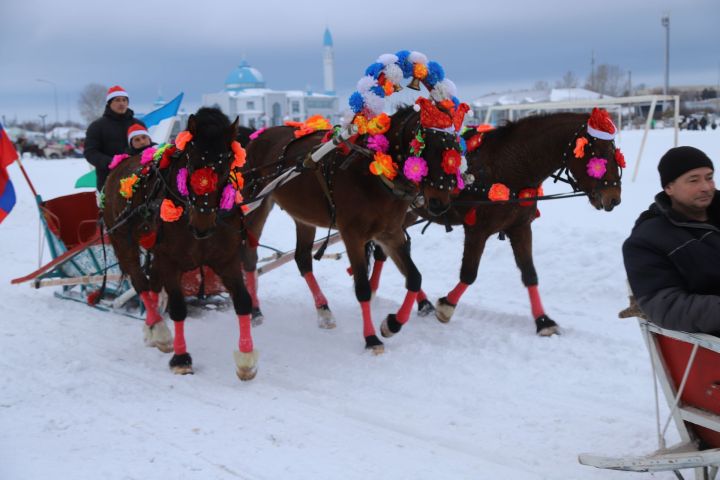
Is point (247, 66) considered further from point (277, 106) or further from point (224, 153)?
point (224, 153)

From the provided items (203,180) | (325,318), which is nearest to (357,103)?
(203,180)

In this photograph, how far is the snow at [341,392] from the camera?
12.8 feet

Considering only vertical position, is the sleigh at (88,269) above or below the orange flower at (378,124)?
below

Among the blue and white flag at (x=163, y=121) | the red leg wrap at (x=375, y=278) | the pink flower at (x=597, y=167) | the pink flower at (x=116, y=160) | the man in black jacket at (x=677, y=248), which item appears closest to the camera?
the man in black jacket at (x=677, y=248)

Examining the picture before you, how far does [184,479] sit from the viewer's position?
371 cm

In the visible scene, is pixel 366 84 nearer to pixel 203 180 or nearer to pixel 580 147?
pixel 203 180

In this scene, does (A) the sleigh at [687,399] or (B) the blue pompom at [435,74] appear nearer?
(A) the sleigh at [687,399]

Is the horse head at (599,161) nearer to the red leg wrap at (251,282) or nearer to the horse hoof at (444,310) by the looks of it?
the horse hoof at (444,310)

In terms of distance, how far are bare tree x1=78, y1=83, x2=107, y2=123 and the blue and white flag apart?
63063mm

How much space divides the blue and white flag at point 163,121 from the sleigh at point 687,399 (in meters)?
6.50

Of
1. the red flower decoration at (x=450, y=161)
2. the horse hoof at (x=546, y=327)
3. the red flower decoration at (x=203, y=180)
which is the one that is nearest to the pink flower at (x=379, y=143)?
the red flower decoration at (x=450, y=161)

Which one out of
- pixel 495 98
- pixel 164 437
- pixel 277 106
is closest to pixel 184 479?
pixel 164 437

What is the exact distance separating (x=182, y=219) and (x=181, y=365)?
1273mm

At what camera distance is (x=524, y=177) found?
241 inches
